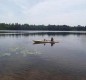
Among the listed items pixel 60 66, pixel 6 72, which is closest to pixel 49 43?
pixel 60 66

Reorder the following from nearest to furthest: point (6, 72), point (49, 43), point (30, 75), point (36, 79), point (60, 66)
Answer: point (36, 79) → point (30, 75) → point (6, 72) → point (60, 66) → point (49, 43)

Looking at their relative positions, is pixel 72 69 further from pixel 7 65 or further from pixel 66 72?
pixel 7 65

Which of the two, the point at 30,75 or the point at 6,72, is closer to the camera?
the point at 30,75

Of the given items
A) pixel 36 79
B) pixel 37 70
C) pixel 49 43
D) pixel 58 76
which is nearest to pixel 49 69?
pixel 37 70

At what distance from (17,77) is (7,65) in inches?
237

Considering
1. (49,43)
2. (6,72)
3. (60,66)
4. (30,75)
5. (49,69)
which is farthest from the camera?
(49,43)

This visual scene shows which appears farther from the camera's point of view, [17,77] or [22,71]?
[22,71]

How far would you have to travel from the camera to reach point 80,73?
2162 cm

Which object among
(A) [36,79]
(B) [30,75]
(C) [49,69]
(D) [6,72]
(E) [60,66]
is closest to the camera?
(A) [36,79]

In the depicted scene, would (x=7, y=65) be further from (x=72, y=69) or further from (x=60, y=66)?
(x=72, y=69)

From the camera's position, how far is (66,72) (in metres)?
22.0

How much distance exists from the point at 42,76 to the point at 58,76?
5.88 ft

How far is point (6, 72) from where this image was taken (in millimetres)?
21594

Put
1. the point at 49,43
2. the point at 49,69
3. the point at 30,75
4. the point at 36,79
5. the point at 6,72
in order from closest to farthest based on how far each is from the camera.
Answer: the point at 36,79
the point at 30,75
the point at 6,72
the point at 49,69
the point at 49,43
